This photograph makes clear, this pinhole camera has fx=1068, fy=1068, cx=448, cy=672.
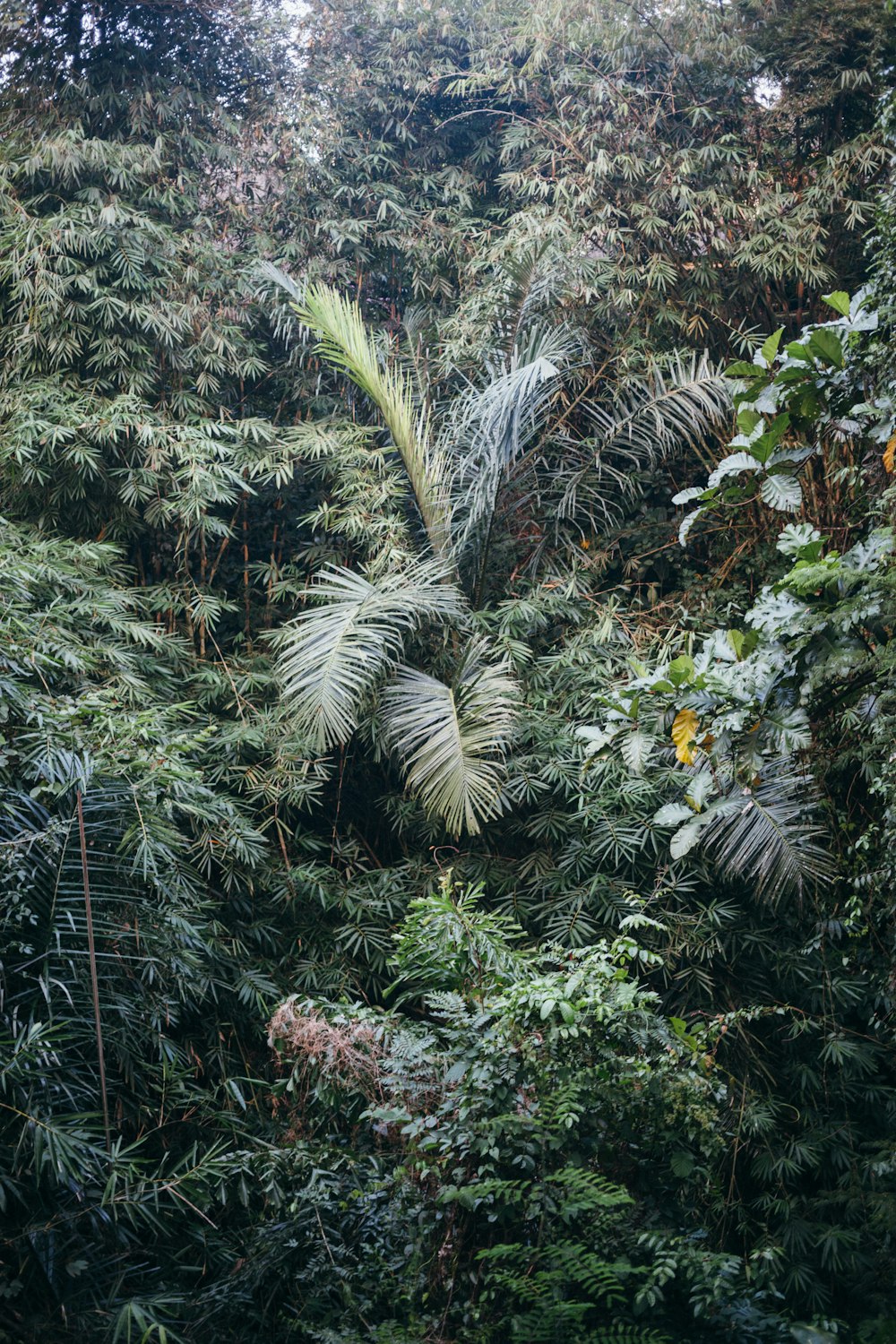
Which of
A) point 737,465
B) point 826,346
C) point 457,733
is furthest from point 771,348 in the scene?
point 457,733

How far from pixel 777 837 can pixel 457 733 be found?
1258mm

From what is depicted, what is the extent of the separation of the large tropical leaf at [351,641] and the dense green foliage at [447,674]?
34mm

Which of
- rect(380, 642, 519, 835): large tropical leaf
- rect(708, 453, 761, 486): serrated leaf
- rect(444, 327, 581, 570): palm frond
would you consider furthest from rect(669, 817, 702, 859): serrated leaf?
rect(444, 327, 581, 570): palm frond

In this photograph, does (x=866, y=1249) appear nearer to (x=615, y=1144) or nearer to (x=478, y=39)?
(x=615, y=1144)

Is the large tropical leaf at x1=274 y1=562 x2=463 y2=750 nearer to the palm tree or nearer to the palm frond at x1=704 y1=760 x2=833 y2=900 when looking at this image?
the palm tree

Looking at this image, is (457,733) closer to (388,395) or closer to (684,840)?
(684,840)

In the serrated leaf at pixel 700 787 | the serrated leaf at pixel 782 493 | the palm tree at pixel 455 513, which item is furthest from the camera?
the palm tree at pixel 455 513

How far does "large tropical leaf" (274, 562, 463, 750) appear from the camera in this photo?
4051 mm

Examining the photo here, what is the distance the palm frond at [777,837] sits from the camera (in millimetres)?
3756

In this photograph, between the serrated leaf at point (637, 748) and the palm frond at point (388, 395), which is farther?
the palm frond at point (388, 395)

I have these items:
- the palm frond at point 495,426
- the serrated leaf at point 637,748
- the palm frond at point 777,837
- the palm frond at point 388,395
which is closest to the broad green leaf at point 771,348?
the serrated leaf at point 637,748

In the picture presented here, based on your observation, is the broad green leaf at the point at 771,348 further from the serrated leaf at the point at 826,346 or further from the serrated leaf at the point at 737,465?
the serrated leaf at the point at 737,465

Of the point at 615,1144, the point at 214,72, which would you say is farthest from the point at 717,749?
the point at 214,72

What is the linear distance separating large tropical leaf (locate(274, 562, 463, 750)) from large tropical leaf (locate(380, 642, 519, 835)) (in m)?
0.17
